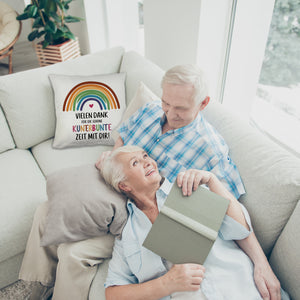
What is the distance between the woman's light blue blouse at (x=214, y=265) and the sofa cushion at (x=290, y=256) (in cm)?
11

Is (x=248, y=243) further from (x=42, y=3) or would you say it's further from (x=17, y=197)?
(x=42, y=3)

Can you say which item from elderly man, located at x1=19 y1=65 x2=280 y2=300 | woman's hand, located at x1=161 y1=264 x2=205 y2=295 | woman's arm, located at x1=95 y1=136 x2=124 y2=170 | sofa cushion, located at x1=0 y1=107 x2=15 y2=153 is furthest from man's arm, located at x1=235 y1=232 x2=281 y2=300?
sofa cushion, located at x1=0 y1=107 x2=15 y2=153

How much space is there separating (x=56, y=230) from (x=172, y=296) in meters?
0.50

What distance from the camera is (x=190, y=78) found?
3.38 feet

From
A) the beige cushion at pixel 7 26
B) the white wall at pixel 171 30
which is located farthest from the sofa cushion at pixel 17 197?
the beige cushion at pixel 7 26

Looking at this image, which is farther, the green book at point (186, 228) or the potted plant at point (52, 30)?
the potted plant at point (52, 30)

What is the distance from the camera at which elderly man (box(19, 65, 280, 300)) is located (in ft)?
3.34

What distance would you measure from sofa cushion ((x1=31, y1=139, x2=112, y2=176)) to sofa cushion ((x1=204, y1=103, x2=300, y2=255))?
2.81 ft

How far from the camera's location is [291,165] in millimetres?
989

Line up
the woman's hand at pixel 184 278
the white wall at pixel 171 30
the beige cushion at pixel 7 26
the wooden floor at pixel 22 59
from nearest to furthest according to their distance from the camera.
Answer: the woman's hand at pixel 184 278
the white wall at pixel 171 30
the beige cushion at pixel 7 26
the wooden floor at pixel 22 59

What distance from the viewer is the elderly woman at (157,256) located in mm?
833

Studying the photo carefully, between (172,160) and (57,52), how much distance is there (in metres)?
2.28

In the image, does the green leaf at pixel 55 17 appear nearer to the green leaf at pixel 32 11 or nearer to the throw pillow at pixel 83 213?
the green leaf at pixel 32 11

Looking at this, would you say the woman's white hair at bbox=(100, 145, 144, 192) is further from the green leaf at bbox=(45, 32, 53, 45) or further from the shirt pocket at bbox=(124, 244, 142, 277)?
the green leaf at bbox=(45, 32, 53, 45)
